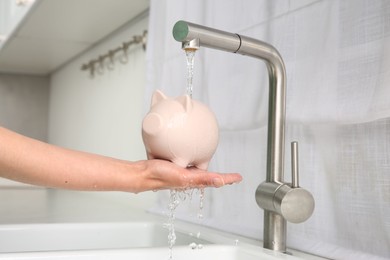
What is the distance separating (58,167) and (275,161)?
1.15 feet

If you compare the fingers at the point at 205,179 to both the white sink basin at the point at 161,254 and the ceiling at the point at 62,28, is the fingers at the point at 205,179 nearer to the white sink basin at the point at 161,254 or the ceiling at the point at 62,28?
the white sink basin at the point at 161,254

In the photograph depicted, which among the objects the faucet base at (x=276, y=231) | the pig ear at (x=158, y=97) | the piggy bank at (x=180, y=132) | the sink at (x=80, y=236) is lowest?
the sink at (x=80, y=236)

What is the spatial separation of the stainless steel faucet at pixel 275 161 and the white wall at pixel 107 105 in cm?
73

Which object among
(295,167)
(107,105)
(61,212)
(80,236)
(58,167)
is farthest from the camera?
(107,105)

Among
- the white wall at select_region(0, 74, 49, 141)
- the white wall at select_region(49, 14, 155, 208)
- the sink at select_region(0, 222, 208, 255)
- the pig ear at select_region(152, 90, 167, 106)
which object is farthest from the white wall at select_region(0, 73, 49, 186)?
the pig ear at select_region(152, 90, 167, 106)

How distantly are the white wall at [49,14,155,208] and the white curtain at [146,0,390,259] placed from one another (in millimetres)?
495

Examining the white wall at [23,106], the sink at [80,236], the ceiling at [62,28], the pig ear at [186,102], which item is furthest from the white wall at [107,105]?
the pig ear at [186,102]

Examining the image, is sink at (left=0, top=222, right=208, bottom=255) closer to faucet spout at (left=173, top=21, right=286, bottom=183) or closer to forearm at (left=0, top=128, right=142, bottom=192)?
faucet spout at (left=173, top=21, right=286, bottom=183)

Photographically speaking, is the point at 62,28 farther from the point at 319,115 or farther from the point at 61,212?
the point at 319,115

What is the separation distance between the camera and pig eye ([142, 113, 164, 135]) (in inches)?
22.7

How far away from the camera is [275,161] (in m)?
0.76

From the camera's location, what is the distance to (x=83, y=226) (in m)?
1.10

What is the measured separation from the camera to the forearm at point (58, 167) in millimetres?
528

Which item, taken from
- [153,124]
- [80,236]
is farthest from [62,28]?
[153,124]
